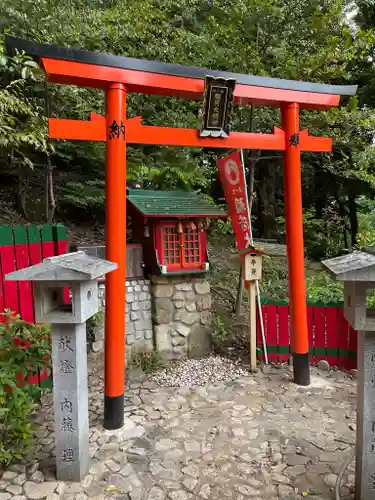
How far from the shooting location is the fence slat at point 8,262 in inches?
179

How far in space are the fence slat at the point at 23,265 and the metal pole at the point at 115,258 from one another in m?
1.29

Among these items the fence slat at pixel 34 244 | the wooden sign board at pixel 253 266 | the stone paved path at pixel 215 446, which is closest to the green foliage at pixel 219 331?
the stone paved path at pixel 215 446

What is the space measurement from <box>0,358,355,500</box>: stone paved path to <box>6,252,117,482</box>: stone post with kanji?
0.97 feet

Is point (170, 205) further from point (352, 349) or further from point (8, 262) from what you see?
point (352, 349)

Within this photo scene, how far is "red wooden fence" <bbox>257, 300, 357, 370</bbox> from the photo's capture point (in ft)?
19.1

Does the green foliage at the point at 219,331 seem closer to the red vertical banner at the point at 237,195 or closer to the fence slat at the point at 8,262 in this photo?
the red vertical banner at the point at 237,195

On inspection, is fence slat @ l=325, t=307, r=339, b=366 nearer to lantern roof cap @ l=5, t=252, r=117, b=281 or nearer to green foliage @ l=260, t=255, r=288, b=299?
green foliage @ l=260, t=255, r=288, b=299

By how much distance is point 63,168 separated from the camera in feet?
31.6

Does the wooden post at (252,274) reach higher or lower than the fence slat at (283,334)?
higher

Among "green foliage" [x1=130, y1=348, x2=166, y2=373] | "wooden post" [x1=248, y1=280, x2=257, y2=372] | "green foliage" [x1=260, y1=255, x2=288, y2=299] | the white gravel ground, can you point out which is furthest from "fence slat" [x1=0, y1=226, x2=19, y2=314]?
"green foliage" [x1=260, y1=255, x2=288, y2=299]

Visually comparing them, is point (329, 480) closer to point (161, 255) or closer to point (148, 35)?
point (161, 255)

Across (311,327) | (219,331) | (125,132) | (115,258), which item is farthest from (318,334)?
(125,132)

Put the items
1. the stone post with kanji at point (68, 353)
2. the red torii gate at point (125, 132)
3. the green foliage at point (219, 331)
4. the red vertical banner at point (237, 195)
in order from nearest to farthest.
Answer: the stone post with kanji at point (68, 353) → the red torii gate at point (125, 132) → the red vertical banner at point (237, 195) → the green foliage at point (219, 331)

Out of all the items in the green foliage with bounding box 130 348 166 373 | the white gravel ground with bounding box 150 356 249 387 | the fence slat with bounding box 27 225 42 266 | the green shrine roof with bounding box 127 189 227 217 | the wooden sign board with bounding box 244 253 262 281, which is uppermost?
the green shrine roof with bounding box 127 189 227 217
